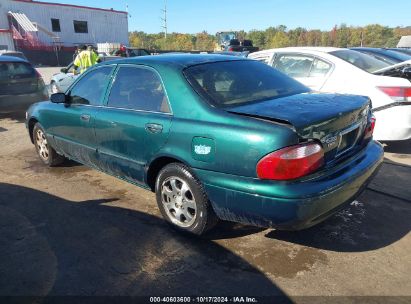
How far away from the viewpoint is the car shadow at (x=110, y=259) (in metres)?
2.71

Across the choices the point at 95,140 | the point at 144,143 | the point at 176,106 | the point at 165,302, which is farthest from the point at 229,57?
the point at 165,302

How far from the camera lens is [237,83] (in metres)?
3.52

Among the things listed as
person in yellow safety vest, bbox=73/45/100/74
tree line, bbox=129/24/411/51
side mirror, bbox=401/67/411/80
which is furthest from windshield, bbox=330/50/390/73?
tree line, bbox=129/24/411/51

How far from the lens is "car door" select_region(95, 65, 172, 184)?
3400 millimetres

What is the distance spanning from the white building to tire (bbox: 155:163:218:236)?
35.2 m

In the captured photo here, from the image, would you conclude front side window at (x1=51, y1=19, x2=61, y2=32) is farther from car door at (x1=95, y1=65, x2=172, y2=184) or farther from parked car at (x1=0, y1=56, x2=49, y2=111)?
car door at (x1=95, y1=65, x2=172, y2=184)

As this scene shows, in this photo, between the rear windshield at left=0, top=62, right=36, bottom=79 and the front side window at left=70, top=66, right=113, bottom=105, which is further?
the rear windshield at left=0, top=62, right=36, bottom=79

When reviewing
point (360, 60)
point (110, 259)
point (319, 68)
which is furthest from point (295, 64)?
point (110, 259)

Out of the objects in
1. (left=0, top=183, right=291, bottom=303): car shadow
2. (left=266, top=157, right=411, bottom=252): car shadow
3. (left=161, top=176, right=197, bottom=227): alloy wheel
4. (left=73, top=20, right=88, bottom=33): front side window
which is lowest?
(left=0, top=183, right=291, bottom=303): car shadow

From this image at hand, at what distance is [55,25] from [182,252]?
41276mm

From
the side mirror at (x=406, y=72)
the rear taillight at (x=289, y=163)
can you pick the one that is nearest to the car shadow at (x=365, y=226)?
the rear taillight at (x=289, y=163)

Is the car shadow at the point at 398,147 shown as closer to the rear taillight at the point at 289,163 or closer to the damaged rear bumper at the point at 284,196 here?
the damaged rear bumper at the point at 284,196

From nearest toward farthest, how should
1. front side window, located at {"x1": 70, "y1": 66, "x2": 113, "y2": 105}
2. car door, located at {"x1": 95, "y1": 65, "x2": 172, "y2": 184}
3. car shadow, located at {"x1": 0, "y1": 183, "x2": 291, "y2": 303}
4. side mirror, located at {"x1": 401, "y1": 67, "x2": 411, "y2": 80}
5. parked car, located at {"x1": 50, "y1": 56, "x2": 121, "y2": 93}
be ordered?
car shadow, located at {"x1": 0, "y1": 183, "x2": 291, "y2": 303} → car door, located at {"x1": 95, "y1": 65, "x2": 172, "y2": 184} → front side window, located at {"x1": 70, "y1": 66, "x2": 113, "y2": 105} → side mirror, located at {"x1": 401, "y1": 67, "x2": 411, "y2": 80} → parked car, located at {"x1": 50, "y1": 56, "x2": 121, "y2": 93}

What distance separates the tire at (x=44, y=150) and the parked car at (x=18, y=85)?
3.61 m
